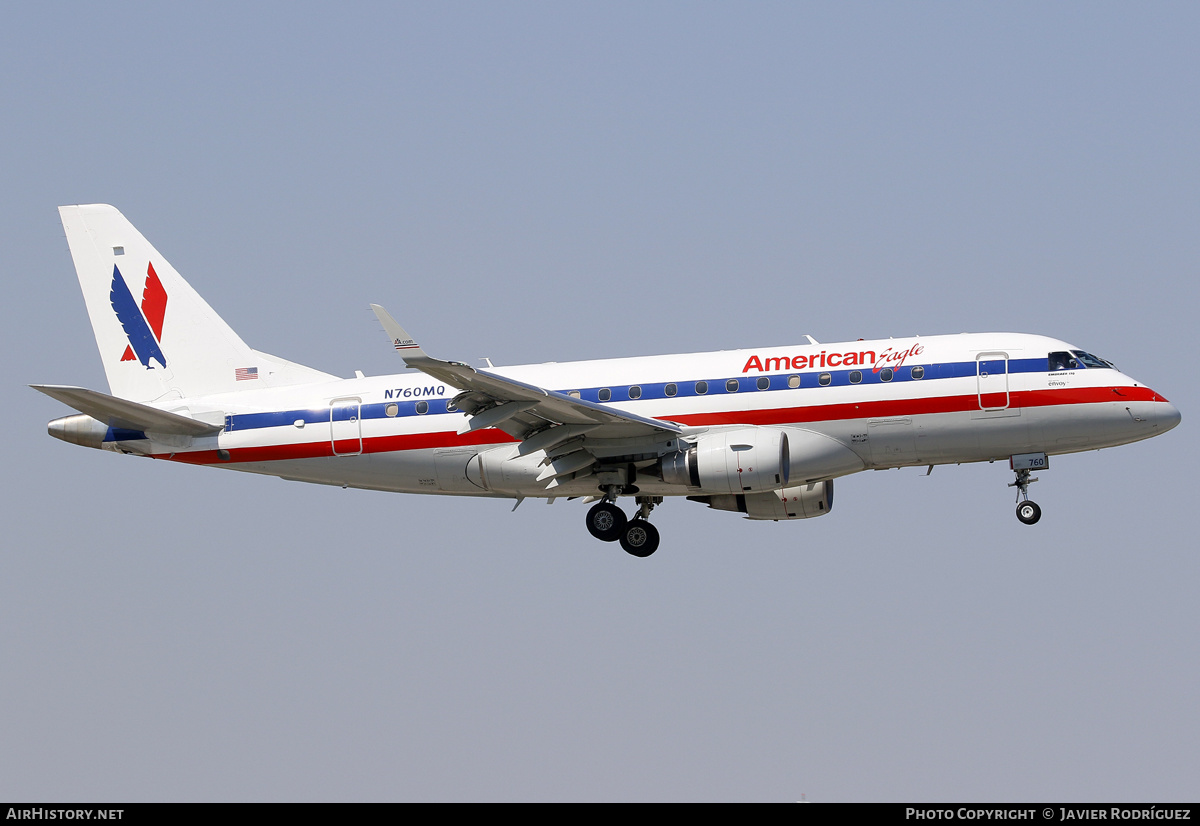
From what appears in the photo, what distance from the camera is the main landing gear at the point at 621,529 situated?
39594mm

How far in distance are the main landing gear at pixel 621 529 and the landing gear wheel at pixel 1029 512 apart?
899 cm

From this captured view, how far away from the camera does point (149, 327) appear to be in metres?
43.4

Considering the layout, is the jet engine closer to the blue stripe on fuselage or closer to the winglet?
the blue stripe on fuselage

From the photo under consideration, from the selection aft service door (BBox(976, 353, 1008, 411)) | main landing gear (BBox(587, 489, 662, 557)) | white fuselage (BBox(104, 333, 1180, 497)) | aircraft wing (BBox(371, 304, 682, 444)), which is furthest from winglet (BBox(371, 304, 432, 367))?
aft service door (BBox(976, 353, 1008, 411))

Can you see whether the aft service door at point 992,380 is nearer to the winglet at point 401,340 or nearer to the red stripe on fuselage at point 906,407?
the red stripe on fuselage at point 906,407

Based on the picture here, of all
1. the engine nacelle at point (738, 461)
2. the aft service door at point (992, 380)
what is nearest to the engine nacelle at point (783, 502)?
the engine nacelle at point (738, 461)

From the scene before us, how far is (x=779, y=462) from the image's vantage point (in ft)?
120

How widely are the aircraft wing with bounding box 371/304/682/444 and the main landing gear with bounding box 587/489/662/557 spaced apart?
2.47 metres

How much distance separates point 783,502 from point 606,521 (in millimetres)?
4851

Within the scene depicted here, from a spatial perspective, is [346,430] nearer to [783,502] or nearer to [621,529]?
[621,529]

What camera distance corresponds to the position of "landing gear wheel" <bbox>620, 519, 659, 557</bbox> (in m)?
39.8

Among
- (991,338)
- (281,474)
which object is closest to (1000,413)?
(991,338)
